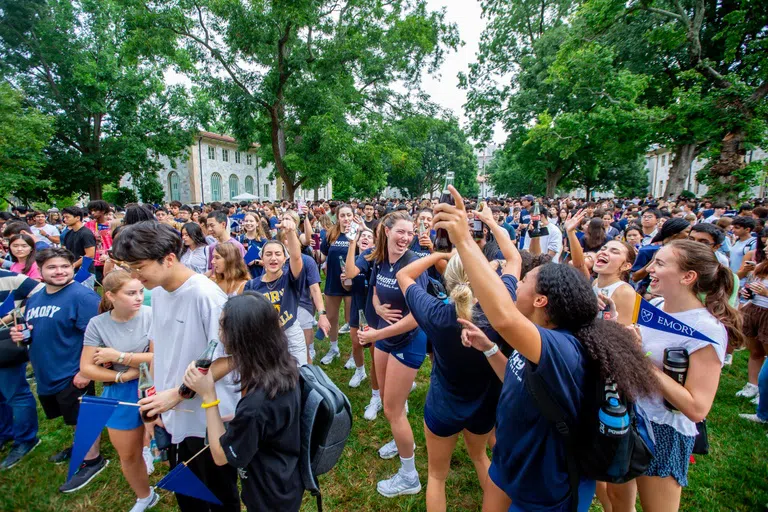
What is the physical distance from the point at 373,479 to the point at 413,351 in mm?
1293

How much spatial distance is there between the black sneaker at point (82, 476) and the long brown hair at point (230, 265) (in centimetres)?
194

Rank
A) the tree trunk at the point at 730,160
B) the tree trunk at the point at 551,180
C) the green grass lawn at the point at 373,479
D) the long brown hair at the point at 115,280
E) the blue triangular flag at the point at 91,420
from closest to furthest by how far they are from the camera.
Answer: the blue triangular flag at the point at 91,420
the long brown hair at the point at 115,280
the green grass lawn at the point at 373,479
the tree trunk at the point at 730,160
the tree trunk at the point at 551,180

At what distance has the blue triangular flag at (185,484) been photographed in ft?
6.12

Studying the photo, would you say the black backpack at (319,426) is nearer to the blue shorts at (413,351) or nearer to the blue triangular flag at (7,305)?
the blue shorts at (413,351)

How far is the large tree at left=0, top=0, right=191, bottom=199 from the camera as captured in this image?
20.8 m

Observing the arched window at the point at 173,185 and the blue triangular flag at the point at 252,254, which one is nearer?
the blue triangular flag at the point at 252,254

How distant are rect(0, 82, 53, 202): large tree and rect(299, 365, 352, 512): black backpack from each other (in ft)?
61.6

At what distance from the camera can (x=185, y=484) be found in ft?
6.46

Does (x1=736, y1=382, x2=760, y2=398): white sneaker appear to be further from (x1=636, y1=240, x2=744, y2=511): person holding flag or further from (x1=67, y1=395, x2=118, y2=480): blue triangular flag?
(x1=67, y1=395, x2=118, y2=480): blue triangular flag

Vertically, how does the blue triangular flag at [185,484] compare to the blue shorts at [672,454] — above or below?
below

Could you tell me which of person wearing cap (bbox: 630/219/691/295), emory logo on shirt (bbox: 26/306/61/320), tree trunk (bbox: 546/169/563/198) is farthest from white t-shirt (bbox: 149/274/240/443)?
tree trunk (bbox: 546/169/563/198)

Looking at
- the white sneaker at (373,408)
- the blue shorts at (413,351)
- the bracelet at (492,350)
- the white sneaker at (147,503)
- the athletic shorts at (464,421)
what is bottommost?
the white sneaker at (147,503)

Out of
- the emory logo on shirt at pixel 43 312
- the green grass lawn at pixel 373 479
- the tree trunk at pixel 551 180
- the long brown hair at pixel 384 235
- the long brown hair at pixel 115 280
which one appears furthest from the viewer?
the tree trunk at pixel 551 180

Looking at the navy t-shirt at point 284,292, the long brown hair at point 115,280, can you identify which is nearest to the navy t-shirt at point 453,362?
the navy t-shirt at point 284,292
